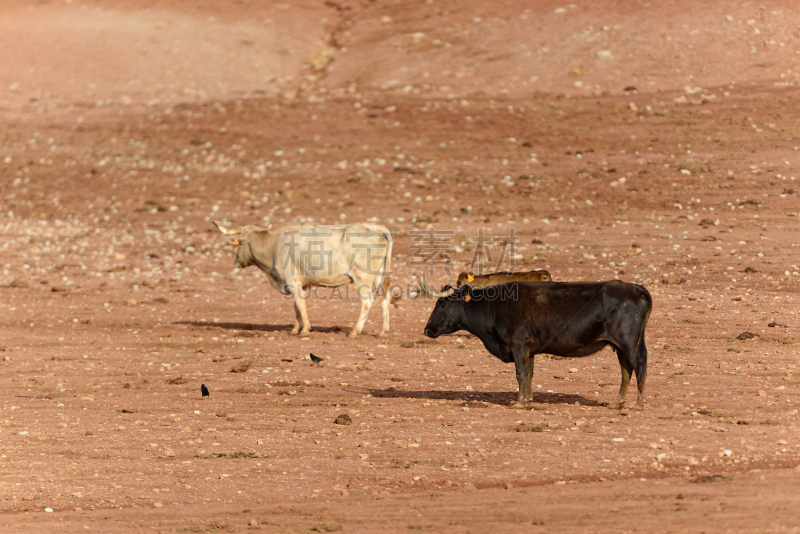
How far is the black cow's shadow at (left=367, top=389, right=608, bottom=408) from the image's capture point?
38.0 ft

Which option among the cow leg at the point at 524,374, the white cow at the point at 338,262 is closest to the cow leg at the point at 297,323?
the white cow at the point at 338,262

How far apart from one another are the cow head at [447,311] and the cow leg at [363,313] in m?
3.93

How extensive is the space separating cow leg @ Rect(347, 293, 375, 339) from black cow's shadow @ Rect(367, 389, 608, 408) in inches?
153

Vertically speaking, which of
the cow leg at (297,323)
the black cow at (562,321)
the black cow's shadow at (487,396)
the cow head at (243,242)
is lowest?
the black cow's shadow at (487,396)

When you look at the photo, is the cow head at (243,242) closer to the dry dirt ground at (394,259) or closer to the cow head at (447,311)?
the dry dirt ground at (394,259)

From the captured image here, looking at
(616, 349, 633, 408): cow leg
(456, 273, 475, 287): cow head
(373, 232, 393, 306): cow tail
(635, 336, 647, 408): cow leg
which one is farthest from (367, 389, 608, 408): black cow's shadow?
(373, 232, 393, 306): cow tail

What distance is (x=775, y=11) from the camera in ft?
115

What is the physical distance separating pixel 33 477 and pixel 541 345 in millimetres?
5749

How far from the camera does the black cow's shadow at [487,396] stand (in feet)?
38.0

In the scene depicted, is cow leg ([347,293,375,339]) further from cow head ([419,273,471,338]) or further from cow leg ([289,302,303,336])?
cow head ([419,273,471,338])

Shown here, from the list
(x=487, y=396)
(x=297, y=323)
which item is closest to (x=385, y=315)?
(x=297, y=323)

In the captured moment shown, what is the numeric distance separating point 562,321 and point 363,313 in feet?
20.0

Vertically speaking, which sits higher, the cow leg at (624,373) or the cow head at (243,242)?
the cow head at (243,242)

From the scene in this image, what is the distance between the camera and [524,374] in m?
11.3
